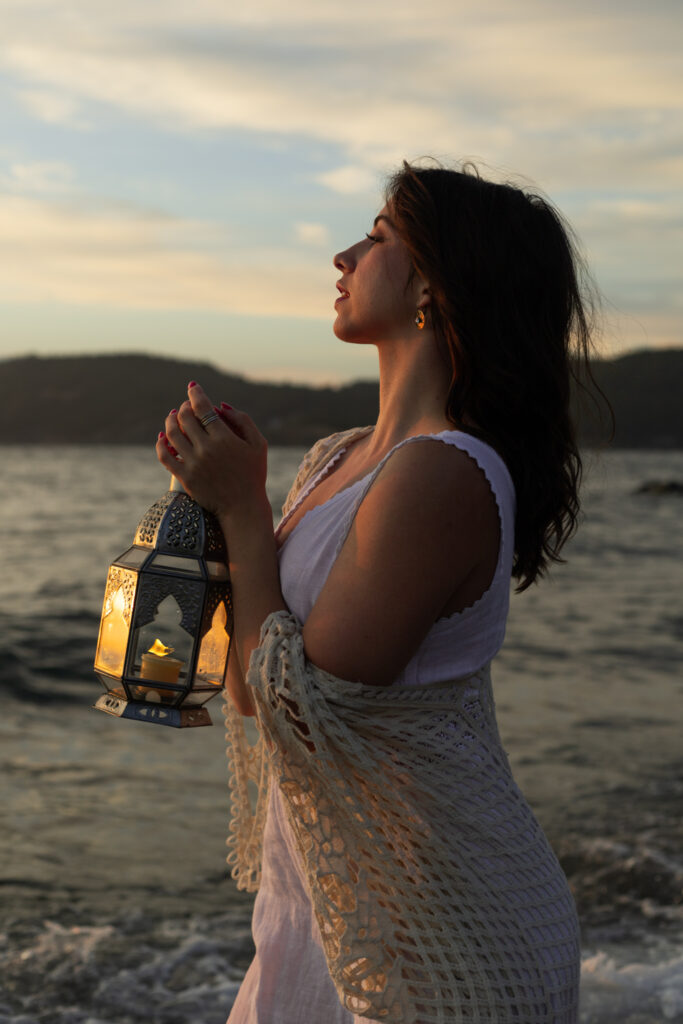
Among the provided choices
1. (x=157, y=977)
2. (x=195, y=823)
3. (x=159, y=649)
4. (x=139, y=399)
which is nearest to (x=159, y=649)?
(x=159, y=649)

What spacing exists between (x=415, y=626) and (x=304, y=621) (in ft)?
0.71

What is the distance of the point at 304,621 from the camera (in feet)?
5.38

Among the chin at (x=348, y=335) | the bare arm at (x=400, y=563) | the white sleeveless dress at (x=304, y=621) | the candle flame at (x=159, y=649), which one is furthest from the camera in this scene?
the chin at (x=348, y=335)

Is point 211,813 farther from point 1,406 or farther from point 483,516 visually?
point 1,406

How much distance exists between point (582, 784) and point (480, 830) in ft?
18.6

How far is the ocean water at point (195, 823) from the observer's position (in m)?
4.39

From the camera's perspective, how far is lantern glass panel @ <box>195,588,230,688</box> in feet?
5.66

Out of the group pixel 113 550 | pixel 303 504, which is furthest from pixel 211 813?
pixel 113 550

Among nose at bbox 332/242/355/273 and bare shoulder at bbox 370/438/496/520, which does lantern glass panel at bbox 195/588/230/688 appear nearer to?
bare shoulder at bbox 370/438/496/520

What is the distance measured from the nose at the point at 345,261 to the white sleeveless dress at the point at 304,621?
0.41 metres

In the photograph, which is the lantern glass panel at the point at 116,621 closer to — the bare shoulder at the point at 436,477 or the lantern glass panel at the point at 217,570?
the lantern glass panel at the point at 217,570

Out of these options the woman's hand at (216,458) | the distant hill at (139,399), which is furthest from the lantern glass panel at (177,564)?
the distant hill at (139,399)

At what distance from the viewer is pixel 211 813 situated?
6.28 m

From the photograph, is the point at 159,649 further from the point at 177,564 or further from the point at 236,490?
the point at 236,490
